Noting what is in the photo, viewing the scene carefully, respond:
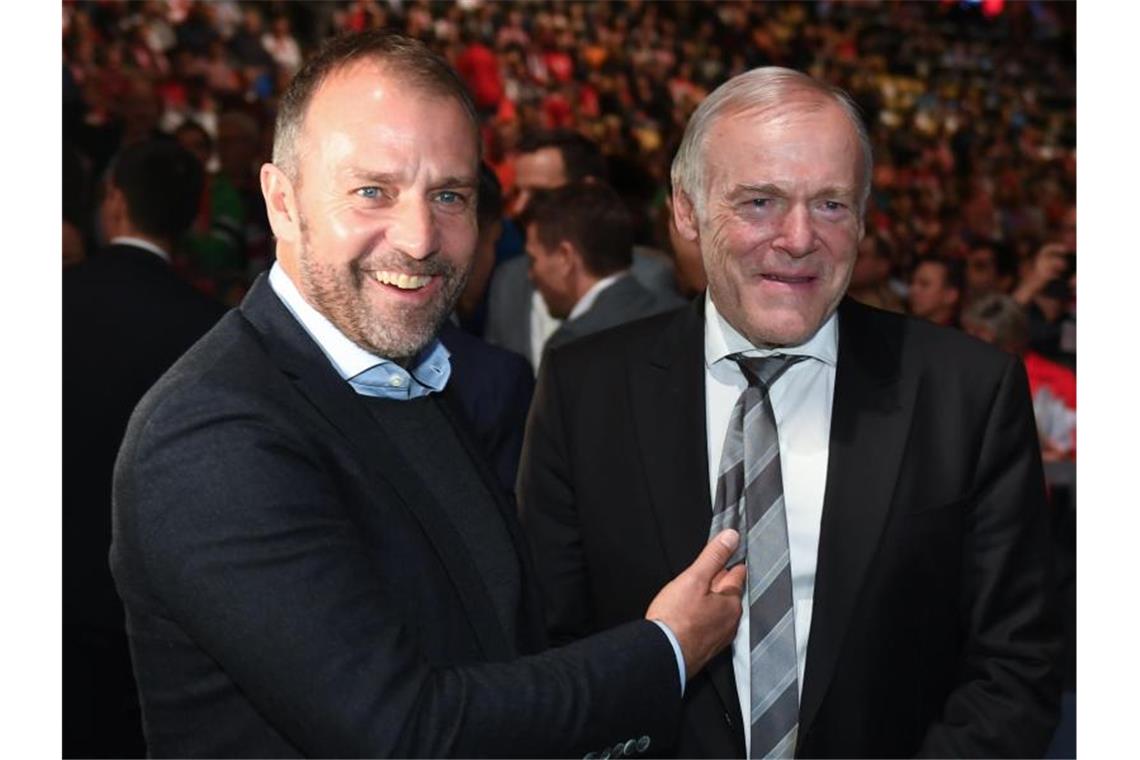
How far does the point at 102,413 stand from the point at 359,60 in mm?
1926

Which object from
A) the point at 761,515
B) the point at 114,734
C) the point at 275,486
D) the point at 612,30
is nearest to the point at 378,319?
the point at 275,486

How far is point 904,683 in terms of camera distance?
203 centimetres

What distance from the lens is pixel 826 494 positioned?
202cm

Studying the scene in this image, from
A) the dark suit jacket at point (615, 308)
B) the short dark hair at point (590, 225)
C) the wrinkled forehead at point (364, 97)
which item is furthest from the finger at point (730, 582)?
the short dark hair at point (590, 225)

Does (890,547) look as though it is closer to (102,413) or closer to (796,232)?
(796,232)

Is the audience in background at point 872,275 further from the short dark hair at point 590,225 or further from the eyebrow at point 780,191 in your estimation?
the eyebrow at point 780,191

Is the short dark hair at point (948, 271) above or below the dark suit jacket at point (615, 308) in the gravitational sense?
above

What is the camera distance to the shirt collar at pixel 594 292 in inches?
169

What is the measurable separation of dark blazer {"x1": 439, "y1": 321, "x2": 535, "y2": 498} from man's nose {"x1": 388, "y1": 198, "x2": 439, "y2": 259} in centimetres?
124

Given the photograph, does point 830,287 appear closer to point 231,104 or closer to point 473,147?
point 473,147

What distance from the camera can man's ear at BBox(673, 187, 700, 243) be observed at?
7.16ft

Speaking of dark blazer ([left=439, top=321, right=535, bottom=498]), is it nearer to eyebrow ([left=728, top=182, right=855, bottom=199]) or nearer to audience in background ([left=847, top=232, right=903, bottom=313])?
eyebrow ([left=728, top=182, right=855, bottom=199])

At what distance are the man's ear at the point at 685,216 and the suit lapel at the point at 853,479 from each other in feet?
0.89

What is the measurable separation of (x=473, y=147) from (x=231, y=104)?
478cm
